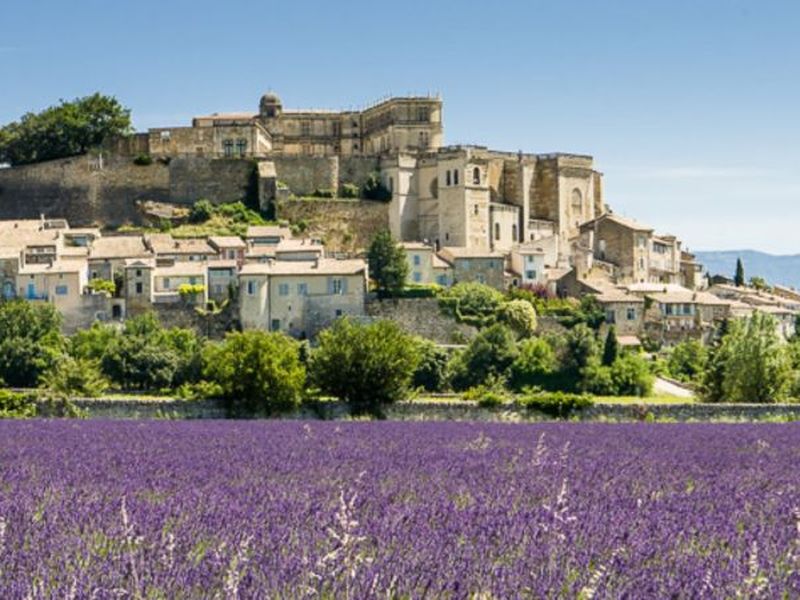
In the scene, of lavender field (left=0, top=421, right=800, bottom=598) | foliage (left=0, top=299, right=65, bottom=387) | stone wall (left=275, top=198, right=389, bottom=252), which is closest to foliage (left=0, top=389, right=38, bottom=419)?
foliage (left=0, top=299, right=65, bottom=387)

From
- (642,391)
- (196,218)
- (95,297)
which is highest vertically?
(196,218)

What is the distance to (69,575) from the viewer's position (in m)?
6.16

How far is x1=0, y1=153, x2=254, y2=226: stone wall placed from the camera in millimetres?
68000

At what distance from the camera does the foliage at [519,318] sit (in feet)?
175

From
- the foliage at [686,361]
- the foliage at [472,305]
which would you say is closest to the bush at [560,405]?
the foliage at [686,361]

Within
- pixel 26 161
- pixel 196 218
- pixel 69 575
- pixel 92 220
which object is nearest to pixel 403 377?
pixel 69 575

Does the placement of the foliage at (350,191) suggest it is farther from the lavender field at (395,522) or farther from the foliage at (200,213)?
the lavender field at (395,522)

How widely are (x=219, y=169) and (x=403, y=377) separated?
1432 inches

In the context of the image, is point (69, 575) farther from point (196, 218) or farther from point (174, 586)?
point (196, 218)

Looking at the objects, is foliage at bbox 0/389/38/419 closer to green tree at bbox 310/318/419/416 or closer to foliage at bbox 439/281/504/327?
green tree at bbox 310/318/419/416

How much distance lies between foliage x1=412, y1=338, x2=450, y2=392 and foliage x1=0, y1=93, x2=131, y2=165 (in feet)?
107

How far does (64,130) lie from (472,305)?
2981 centimetres

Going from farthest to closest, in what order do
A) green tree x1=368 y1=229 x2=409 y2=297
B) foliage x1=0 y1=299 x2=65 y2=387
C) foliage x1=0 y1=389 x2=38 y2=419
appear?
green tree x1=368 y1=229 x2=409 y2=297 → foliage x1=0 y1=299 x2=65 y2=387 → foliage x1=0 y1=389 x2=38 y2=419

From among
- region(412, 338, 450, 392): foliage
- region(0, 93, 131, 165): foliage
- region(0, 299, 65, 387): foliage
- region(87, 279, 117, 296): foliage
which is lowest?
region(412, 338, 450, 392): foliage
